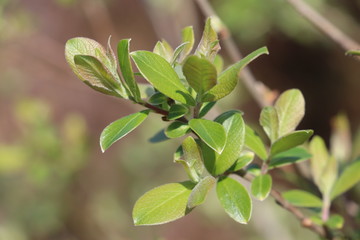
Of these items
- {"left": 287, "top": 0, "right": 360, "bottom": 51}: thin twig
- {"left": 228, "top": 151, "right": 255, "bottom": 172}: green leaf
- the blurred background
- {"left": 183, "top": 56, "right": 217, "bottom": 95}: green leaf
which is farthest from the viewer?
the blurred background

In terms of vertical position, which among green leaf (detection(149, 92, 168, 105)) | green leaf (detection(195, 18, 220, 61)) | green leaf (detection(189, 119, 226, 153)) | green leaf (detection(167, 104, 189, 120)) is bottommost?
green leaf (detection(189, 119, 226, 153))

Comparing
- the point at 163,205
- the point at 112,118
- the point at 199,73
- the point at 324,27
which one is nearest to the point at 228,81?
the point at 199,73

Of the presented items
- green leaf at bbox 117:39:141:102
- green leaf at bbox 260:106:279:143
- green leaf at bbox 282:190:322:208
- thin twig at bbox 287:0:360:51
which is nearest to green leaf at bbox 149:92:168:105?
green leaf at bbox 117:39:141:102

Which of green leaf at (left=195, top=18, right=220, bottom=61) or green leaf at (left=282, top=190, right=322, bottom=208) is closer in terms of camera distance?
green leaf at (left=195, top=18, right=220, bottom=61)

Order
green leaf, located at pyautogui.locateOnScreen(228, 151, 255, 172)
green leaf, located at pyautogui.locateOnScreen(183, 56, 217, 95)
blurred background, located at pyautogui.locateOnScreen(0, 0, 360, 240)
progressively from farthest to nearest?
1. blurred background, located at pyautogui.locateOnScreen(0, 0, 360, 240)
2. green leaf, located at pyautogui.locateOnScreen(228, 151, 255, 172)
3. green leaf, located at pyautogui.locateOnScreen(183, 56, 217, 95)

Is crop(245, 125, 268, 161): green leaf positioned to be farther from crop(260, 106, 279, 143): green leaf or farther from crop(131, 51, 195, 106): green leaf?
crop(131, 51, 195, 106): green leaf

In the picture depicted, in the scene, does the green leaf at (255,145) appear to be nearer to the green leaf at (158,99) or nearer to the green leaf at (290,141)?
the green leaf at (290,141)
